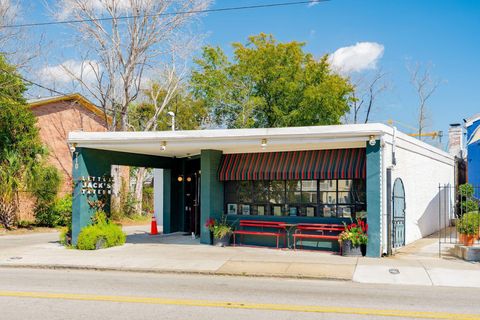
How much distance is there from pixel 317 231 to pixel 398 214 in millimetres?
2770

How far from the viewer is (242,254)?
15.0 metres

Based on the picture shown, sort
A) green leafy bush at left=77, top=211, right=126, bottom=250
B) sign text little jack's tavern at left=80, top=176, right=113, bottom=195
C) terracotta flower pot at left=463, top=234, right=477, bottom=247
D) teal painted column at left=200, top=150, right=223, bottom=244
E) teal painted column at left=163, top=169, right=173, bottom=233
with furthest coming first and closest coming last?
teal painted column at left=163, top=169, right=173, bottom=233
teal painted column at left=200, top=150, right=223, bottom=244
sign text little jack's tavern at left=80, top=176, right=113, bottom=195
green leafy bush at left=77, top=211, right=126, bottom=250
terracotta flower pot at left=463, top=234, right=477, bottom=247

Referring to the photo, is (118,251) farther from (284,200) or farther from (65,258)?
(284,200)

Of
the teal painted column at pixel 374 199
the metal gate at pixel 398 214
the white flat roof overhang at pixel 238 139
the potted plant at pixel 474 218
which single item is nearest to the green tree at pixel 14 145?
the white flat roof overhang at pixel 238 139

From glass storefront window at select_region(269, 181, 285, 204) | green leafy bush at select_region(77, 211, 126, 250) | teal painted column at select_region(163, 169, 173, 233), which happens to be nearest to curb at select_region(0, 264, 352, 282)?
green leafy bush at select_region(77, 211, 126, 250)

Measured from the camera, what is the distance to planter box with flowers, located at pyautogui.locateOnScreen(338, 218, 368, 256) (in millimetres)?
14516

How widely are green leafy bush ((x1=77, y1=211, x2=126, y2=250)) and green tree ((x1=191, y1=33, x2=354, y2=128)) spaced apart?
20.8m

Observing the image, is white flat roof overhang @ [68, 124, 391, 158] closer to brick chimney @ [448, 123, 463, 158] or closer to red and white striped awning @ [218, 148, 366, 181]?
red and white striped awning @ [218, 148, 366, 181]

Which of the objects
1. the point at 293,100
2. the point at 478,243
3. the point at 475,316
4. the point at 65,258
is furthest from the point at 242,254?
the point at 293,100

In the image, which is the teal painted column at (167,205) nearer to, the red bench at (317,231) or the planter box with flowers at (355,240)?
the red bench at (317,231)

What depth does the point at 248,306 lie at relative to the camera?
8555 mm

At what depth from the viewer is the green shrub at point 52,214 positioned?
2641 centimetres

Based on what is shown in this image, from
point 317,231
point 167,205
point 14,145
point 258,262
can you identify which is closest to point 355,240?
point 317,231

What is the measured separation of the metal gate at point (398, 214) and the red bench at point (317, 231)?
1.81 meters
